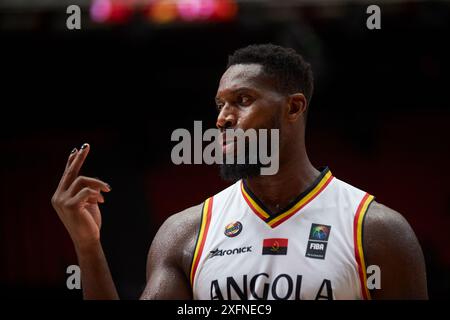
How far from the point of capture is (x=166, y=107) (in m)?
10.5

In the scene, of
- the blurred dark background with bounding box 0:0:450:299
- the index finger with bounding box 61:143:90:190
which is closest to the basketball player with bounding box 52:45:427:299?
the index finger with bounding box 61:143:90:190

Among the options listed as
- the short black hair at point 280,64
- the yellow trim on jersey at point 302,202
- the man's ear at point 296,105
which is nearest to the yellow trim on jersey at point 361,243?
the yellow trim on jersey at point 302,202

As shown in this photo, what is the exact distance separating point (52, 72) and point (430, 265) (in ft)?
17.1

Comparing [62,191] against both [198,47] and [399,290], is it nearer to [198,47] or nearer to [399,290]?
[399,290]

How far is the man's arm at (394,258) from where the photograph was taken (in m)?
3.56

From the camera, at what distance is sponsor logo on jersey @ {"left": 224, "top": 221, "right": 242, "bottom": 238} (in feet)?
12.6

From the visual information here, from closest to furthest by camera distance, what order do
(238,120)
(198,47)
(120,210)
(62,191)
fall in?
(62,191) < (238,120) < (198,47) < (120,210)

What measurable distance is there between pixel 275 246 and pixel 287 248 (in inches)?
2.3

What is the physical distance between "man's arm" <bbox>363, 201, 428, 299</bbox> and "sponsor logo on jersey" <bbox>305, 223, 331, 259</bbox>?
0.60 feet

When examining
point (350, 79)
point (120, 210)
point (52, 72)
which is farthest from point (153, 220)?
point (350, 79)

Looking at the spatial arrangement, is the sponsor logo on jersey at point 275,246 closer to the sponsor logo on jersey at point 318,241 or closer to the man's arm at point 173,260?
the sponsor logo on jersey at point 318,241

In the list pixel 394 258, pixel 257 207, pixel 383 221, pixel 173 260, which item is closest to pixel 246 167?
pixel 257 207

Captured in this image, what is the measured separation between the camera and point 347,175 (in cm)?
1080

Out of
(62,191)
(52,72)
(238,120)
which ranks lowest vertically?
(62,191)
